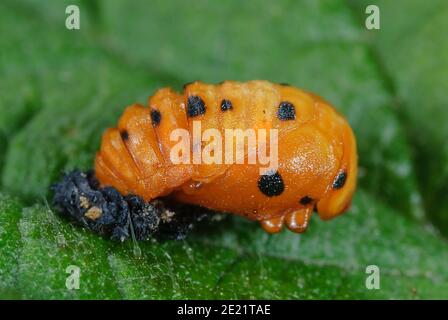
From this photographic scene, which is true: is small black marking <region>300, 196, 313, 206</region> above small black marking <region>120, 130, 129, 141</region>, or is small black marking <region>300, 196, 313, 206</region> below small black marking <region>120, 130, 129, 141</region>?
below

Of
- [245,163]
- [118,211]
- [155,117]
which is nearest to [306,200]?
[245,163]

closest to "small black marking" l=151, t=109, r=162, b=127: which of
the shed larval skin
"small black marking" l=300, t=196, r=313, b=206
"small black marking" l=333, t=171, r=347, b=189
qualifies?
the shed larval skin

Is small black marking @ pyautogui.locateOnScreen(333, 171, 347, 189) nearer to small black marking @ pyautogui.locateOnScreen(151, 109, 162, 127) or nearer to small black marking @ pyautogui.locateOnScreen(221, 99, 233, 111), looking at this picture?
small black marking @ pyautogui.locateOnScreen(221, 99, 233, 111)

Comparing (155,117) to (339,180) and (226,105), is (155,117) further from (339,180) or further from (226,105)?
(339,180)

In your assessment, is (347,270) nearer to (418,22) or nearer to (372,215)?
(372,215)

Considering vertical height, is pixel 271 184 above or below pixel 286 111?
below

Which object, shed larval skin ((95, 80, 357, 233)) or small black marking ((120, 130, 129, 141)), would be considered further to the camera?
small black marking ((120, 130, 129, 141))
